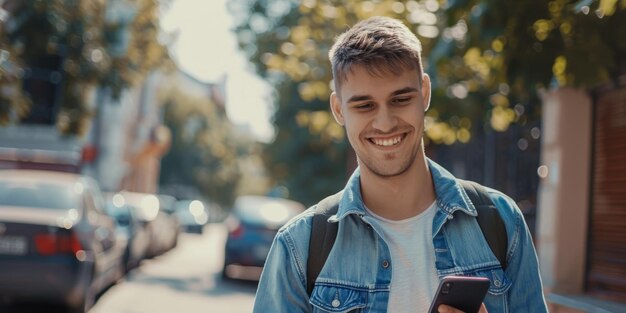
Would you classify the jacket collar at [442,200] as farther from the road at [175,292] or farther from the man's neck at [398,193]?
the road at [175,292]

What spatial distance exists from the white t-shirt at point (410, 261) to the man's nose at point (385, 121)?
24 centimetres

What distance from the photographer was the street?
12.4m

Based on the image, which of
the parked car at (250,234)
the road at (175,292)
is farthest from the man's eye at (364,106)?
the parked car at (250,234)

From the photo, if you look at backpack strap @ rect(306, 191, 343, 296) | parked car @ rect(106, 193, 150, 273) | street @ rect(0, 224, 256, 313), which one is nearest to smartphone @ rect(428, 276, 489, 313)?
backpack strap @ rect(306, 191, 343, 296)

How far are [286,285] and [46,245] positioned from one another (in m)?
7.25

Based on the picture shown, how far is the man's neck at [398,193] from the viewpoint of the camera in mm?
2633

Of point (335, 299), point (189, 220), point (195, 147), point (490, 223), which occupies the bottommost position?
point (189, 220)

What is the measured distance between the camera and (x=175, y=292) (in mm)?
14633

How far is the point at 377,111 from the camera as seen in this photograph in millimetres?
2615

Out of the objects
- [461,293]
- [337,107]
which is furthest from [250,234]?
[461,293]

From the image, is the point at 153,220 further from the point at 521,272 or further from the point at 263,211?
the point at 521,272

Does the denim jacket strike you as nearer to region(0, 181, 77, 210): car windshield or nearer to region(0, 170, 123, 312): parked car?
region(0, 170, 123, 312): parked car

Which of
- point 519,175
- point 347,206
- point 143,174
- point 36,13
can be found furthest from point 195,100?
point 347,206

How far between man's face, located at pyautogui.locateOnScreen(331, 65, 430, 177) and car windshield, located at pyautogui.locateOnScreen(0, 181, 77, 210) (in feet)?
26.0
